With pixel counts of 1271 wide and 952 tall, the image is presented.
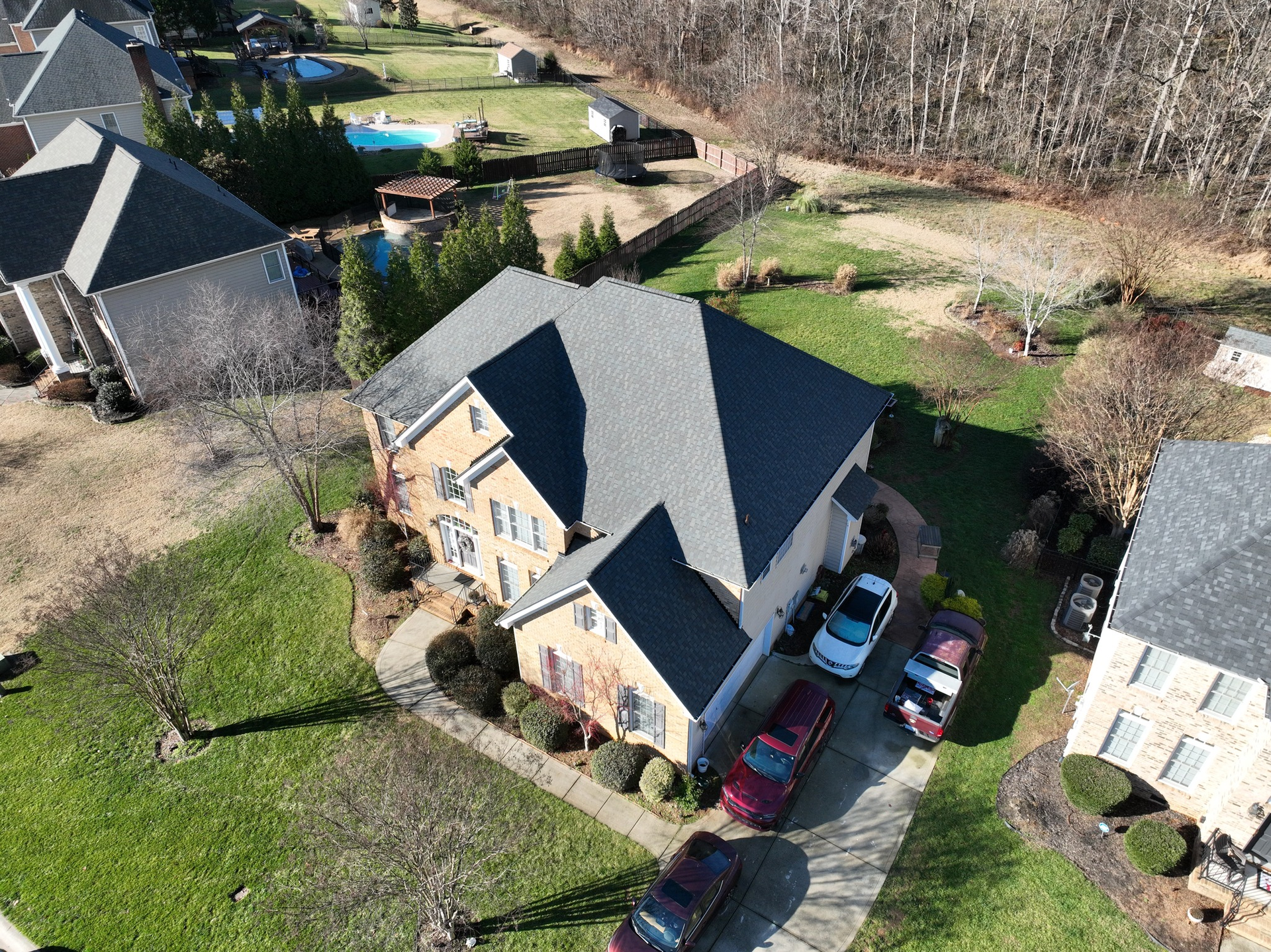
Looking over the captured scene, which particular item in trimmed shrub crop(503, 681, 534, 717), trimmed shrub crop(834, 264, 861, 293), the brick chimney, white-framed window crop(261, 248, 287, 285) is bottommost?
trimmed shrub crop(503, 681, 534, 717)

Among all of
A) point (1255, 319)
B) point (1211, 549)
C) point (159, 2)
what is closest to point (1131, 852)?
point (1211, 549)

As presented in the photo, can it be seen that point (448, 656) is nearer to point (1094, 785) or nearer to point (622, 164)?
point (1094, 785)

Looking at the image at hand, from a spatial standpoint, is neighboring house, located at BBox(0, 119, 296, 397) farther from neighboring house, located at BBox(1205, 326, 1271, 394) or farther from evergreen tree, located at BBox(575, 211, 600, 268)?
neighboring house, located at BBox(1205, 326, 1271, 394)

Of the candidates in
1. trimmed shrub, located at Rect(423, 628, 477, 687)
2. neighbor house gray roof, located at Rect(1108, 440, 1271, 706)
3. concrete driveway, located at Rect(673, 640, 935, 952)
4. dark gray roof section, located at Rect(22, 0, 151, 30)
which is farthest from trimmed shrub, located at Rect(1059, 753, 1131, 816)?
dark gray roof section, located at Rect(22, 0, 151, 30)

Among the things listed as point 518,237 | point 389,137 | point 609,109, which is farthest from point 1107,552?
point 389,137

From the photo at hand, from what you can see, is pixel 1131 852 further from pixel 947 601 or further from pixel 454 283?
pixel 454 283

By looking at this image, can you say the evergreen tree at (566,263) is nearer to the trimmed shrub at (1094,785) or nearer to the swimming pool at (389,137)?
the swimming pool at (389,137)
